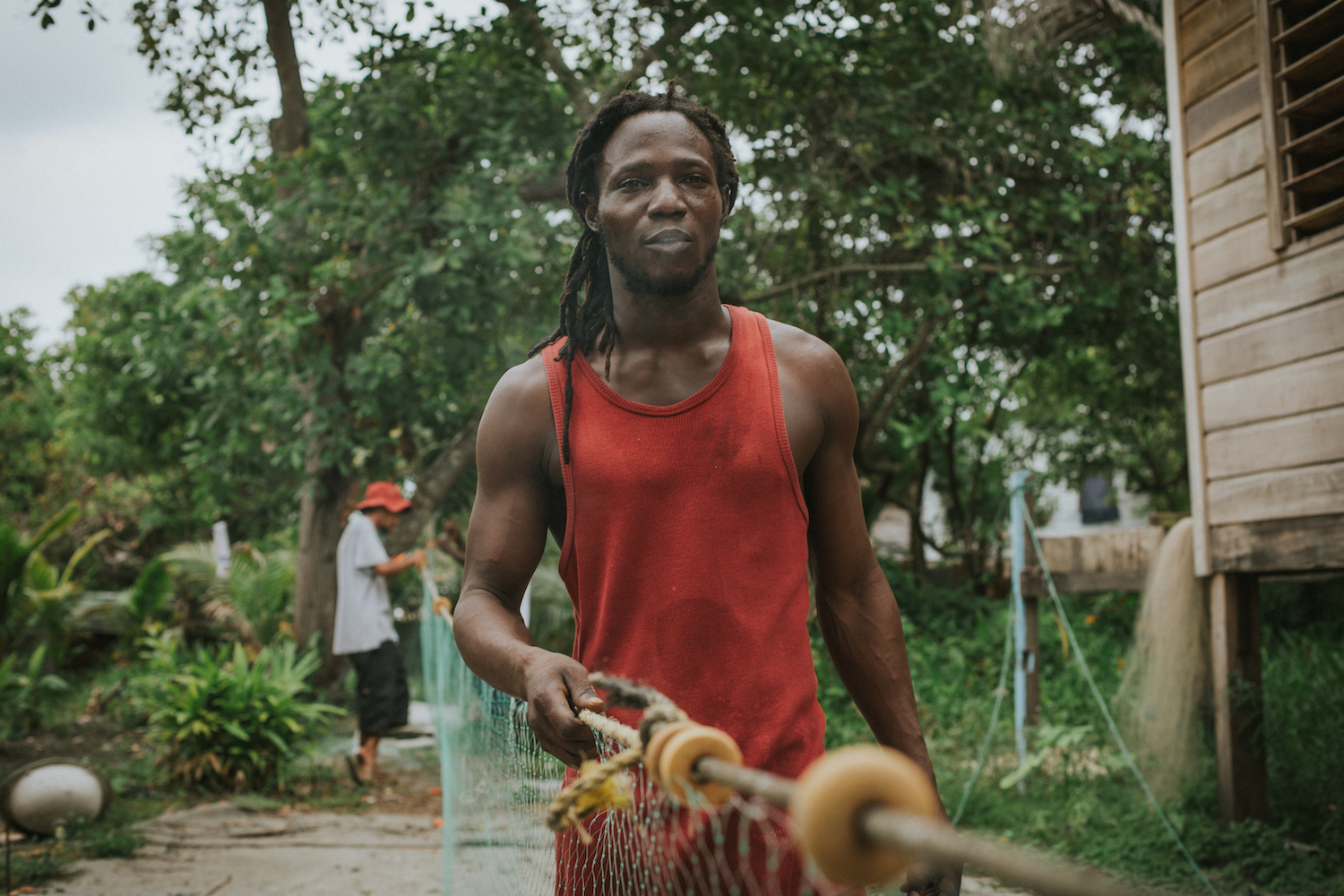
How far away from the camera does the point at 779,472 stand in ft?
5.38

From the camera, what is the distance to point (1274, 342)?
438 cm

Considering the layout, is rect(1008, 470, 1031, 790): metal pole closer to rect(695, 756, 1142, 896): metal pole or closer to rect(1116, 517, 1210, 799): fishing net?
rect(1116, 517, 1210, 799): fishing net

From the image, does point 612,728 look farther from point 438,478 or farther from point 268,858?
point 438,478

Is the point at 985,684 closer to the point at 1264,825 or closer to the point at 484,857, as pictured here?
the point at 1264,825

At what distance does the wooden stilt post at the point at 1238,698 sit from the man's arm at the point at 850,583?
3810 mm

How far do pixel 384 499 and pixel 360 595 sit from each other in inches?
32.5

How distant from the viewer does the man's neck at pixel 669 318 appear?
5.83 feet

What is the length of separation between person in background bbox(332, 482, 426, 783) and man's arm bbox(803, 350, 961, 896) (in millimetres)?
5762

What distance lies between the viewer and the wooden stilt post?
4801 millimetres

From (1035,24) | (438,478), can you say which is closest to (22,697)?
(438,478)

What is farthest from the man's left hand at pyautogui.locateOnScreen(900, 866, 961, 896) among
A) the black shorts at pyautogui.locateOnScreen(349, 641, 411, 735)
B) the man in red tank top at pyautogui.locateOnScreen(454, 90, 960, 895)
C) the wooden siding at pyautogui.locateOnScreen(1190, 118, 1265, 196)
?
the black shorts at pyautogui.locateOnScreen(349, 641, 411, 735)

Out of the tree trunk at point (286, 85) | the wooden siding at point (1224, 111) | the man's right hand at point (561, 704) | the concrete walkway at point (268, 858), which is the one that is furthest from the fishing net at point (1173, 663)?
the tree trunk at point (286, 85)

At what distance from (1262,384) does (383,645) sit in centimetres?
577

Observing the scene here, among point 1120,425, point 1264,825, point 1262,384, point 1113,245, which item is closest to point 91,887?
point 1264,825
